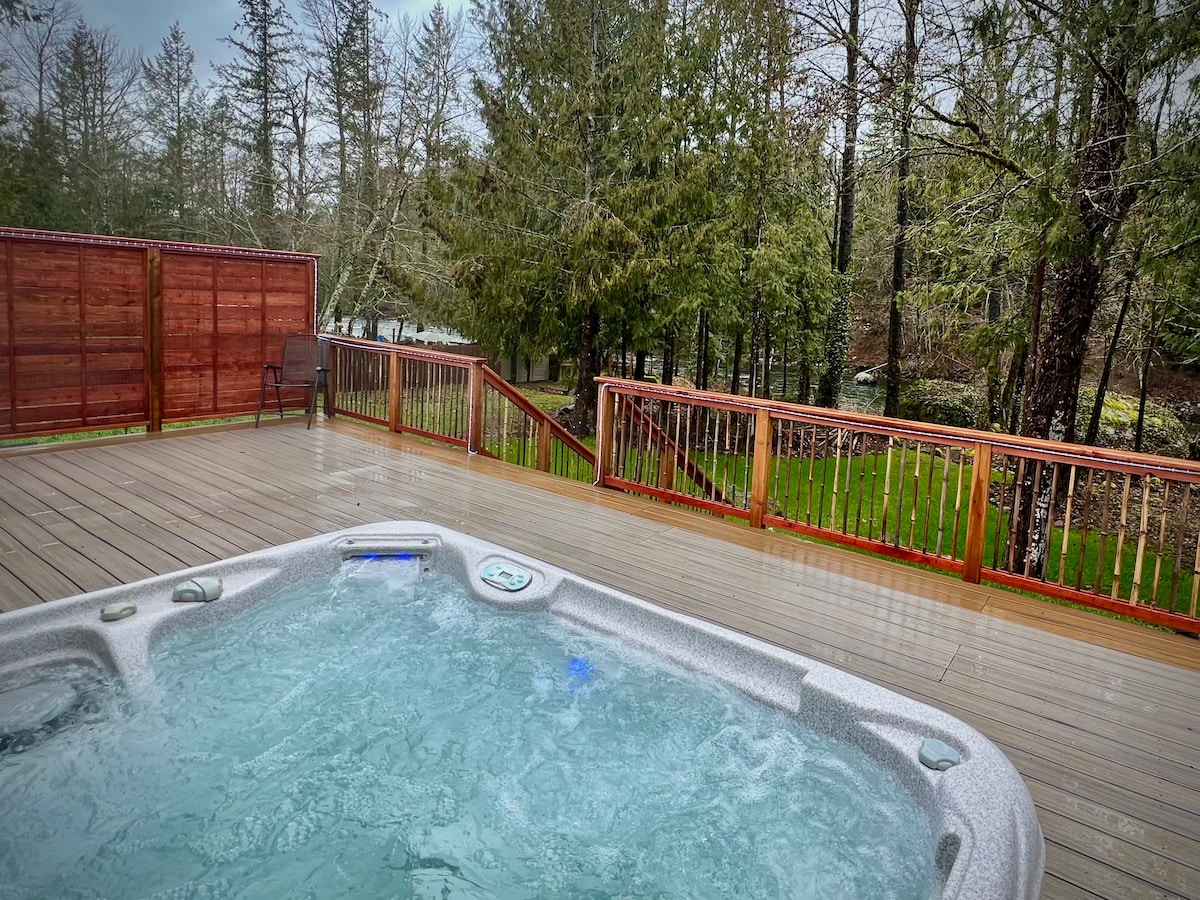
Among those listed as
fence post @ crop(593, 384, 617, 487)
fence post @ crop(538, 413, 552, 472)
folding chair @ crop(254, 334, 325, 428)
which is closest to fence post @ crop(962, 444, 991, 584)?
fence post @ crop(593, 384, 617, 487)

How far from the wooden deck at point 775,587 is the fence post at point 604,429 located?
6.2 inches

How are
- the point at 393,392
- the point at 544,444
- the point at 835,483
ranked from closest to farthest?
the point at 835,483 < the point at 544,444 < the point at 393,392

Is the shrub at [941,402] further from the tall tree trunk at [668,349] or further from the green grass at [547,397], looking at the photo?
the green grass at [547,397]

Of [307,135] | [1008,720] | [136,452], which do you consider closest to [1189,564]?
[1008,720]

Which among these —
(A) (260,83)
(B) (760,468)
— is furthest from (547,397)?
(B) (760,468)

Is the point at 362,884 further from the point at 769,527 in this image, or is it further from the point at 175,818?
the point at 769,527

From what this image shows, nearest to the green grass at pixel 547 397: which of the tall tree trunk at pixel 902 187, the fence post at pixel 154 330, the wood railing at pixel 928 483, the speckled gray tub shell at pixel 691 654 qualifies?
the tall tree trunk at pixel 902 187

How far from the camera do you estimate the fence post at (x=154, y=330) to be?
6203 millimetres

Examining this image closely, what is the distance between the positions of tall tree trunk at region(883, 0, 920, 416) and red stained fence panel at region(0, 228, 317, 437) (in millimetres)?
5336

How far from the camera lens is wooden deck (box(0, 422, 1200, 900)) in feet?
6.81

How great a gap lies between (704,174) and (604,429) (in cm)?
674

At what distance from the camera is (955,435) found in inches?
144

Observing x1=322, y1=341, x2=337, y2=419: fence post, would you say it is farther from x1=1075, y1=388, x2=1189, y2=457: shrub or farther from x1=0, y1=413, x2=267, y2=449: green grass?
x1=1075, y1=388, x2=1189, y2=457: shrub

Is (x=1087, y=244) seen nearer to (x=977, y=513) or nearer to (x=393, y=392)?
(x=977, y=513)
